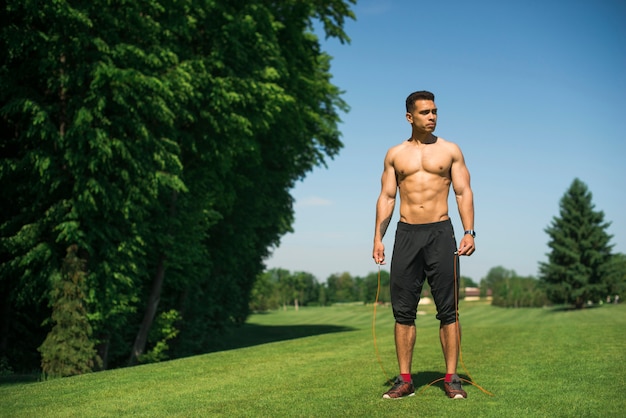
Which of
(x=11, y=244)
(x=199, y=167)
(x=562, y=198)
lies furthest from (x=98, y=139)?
(x=562, y=198)

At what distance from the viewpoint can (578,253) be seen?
193ft

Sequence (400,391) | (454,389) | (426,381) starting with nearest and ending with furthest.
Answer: (454,389)
(400,391)
(426,381)

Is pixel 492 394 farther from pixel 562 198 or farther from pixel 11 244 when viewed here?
pixel 562 198

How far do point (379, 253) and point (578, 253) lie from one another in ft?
189

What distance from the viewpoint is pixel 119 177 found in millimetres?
14398

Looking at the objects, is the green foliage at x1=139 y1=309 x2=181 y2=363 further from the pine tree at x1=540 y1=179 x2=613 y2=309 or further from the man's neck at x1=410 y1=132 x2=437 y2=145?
the pine tree at x1=540 y1=179 x2=613 y2=309

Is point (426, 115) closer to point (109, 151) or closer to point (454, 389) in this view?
point (454, 389)

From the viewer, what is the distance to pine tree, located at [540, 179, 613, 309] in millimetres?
58719

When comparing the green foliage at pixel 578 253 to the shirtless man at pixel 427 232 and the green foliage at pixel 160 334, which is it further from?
the shirtless man at pixel 427 232

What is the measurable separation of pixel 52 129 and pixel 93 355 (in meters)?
4.82

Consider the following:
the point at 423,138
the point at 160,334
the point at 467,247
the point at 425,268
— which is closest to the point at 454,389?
the point at 425,268

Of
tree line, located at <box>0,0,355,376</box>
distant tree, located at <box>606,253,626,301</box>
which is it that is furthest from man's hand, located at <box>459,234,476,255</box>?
distant tree, located at <box>606,253,626,301</box>

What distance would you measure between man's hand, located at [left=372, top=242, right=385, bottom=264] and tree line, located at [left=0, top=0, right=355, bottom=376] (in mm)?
8219

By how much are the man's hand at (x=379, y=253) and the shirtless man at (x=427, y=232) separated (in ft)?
0.51
